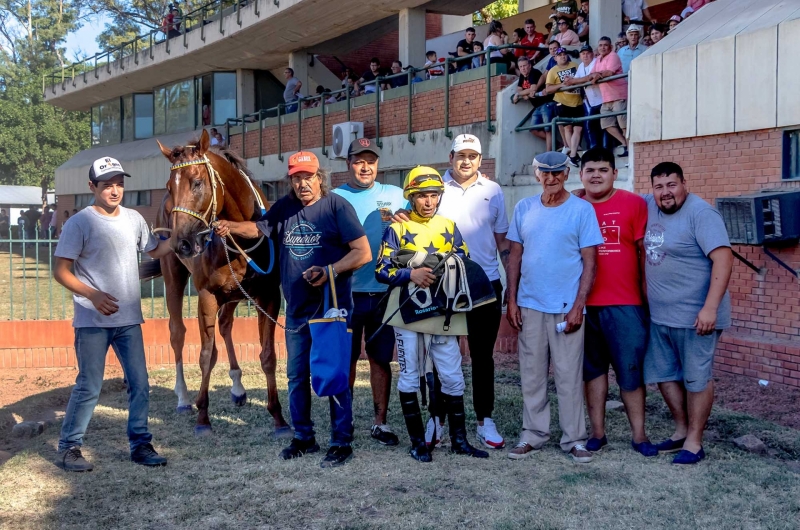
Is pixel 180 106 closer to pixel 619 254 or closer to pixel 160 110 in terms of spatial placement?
pixel 160 110

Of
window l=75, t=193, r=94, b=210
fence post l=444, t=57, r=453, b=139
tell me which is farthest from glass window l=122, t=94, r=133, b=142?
fence post l=444, t=57, r=453, b=139

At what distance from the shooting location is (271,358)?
688 cm

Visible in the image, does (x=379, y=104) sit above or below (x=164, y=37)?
below

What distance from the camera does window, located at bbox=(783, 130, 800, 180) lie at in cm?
837

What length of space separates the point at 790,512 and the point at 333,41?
22.1 meters

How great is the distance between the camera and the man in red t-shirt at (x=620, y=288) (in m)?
5.84

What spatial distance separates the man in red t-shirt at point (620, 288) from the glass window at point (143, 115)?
1167 inches

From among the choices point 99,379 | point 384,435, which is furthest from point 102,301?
point 384,435

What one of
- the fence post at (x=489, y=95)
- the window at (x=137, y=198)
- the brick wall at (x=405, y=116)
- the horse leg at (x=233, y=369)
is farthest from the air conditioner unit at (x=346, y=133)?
the window at (x=137, y=198)

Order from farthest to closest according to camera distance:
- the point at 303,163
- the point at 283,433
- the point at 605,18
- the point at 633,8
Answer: the point at 633,8 → the point at 605,18 → the point at 283,433 → the point at 303,163

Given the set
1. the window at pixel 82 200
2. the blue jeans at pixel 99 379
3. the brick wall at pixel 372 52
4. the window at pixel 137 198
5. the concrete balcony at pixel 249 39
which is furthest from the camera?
the window at pixel 82 200

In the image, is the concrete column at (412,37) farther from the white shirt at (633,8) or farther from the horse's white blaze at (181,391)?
the horse's white blaze at (181,391)

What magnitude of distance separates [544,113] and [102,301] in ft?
28.6

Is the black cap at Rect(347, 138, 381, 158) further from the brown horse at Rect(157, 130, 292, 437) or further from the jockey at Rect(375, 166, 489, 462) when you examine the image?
the brown horse at Rect(157, 130, 292, 437)
